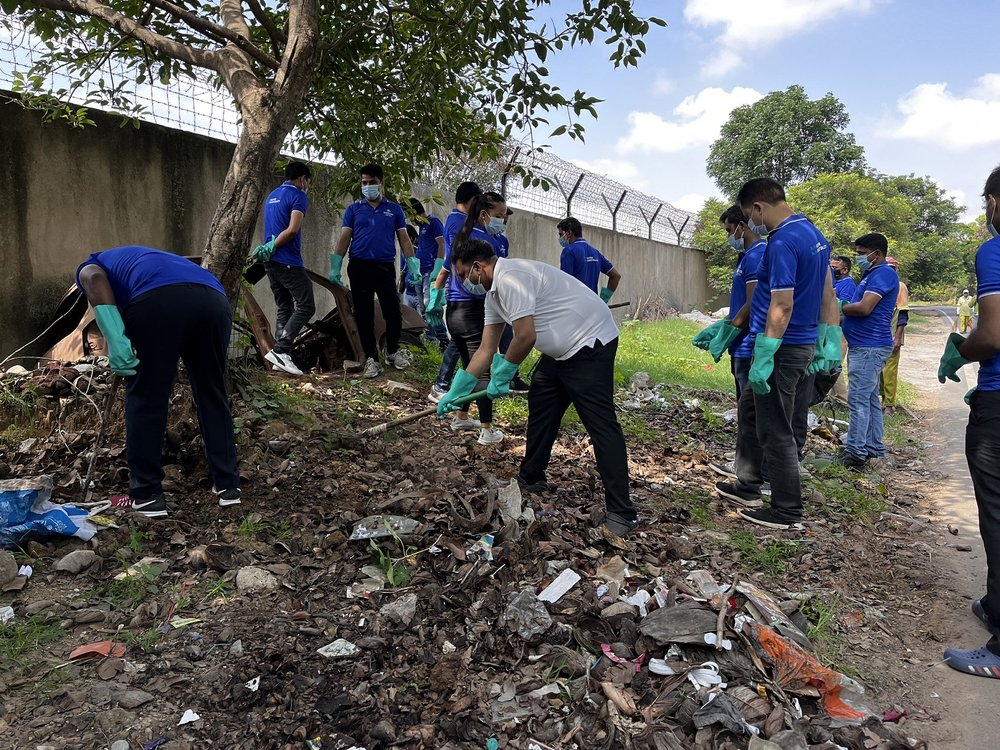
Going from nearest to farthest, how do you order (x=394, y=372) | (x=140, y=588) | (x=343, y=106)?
1. (x=140, y=588)
2. (x=343, y=106)
3. (x=394, y=372)

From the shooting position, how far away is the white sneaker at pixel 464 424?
496cm

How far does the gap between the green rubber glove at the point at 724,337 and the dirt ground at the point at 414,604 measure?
1.00 m

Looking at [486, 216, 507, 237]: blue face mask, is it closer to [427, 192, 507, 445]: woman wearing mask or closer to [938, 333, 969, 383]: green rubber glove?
[427, 192, 507, 445]: woman wearing mask

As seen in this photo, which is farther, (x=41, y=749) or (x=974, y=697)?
(x=974, y=697)

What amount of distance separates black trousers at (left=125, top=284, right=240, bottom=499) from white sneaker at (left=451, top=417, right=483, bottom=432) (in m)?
2.03

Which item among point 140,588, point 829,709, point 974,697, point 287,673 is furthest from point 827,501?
point 140,588

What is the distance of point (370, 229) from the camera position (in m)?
5.58

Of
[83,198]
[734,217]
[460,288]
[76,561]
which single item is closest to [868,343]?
[734,217]

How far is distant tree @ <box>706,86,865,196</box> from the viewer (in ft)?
74.3

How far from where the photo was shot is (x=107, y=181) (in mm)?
5102

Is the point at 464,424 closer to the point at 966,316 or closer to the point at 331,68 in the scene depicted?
the point at 331,68

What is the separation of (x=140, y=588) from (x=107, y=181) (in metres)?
3.84

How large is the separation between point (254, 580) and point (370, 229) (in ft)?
11.7

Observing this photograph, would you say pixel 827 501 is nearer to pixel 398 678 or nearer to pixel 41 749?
pixel 398 678
